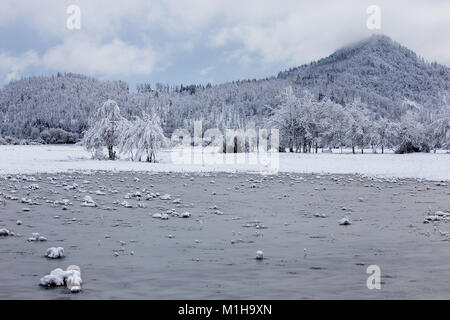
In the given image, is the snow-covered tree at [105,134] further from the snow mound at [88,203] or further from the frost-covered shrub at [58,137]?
the frost-covered shrub at [58,137]

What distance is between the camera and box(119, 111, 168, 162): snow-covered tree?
172ft

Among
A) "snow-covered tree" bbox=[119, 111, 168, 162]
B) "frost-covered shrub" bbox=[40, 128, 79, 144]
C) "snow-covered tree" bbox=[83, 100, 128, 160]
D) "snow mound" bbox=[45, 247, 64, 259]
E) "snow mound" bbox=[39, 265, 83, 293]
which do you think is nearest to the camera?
"snow mound" bbox=[39, 265, 83, 293]

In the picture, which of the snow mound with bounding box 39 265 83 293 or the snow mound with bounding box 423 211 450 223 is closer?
the snow mound with bounding box 39 265 83 293

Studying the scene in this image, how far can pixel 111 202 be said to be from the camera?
1878cm

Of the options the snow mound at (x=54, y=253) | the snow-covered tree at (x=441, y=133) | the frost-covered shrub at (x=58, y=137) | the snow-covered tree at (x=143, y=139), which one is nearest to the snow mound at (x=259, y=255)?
the snow mound at (x=54, y=253)

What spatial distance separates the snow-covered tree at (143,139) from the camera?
172 ft

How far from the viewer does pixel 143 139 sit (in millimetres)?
52344

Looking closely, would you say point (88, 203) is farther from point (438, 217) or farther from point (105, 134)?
point (105, 134)

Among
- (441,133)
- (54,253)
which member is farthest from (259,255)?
(441,133)

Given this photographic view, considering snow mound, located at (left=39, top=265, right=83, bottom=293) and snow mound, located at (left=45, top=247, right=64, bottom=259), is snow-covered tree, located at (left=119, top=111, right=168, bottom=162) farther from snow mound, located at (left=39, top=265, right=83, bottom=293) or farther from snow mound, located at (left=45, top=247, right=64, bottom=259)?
snow mound, located at (left=39, top=265, right=83, bottom=293)

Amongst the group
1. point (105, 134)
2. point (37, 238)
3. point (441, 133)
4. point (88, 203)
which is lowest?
point (37, 238)

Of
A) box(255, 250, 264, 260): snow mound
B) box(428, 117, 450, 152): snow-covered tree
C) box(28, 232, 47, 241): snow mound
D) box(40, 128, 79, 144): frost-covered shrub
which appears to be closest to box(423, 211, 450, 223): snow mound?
box(255, 250, 264, 260): snow mound
